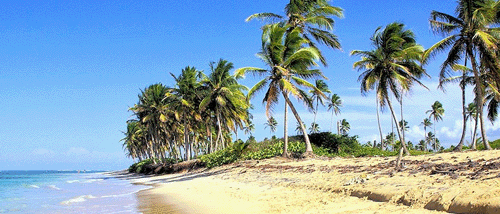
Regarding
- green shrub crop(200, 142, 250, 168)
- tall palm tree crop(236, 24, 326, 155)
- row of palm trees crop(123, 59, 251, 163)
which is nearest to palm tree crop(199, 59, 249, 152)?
row of palm trees crop(123, 59, 251, 163)

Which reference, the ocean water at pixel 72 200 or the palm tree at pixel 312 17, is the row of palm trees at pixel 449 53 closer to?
the palm tree at pixel 312 17

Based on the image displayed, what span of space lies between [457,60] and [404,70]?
12.1ft

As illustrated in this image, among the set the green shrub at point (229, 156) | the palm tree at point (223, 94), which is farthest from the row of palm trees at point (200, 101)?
Result: the green shrub at point (229, 156)

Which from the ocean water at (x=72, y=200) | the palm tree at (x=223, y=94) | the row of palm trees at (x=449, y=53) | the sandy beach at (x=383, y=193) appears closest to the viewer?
the sandy beach at (x=383, y=193)

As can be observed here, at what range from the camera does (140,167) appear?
175 feet

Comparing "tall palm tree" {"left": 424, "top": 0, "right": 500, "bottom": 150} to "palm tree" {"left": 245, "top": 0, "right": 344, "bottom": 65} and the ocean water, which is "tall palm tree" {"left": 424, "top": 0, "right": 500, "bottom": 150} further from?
the ocean water

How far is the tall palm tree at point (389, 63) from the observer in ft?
74.3

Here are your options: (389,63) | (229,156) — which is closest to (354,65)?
(389,63)

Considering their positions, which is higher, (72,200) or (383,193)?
(383,193)

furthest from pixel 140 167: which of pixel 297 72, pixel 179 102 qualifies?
pixel 297 72

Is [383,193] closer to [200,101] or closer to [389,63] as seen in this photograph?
[389,63]

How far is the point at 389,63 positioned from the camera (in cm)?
2275

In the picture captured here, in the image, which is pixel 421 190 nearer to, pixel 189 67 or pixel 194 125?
pixel 189 67

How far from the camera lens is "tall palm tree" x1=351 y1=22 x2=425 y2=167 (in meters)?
22.6
